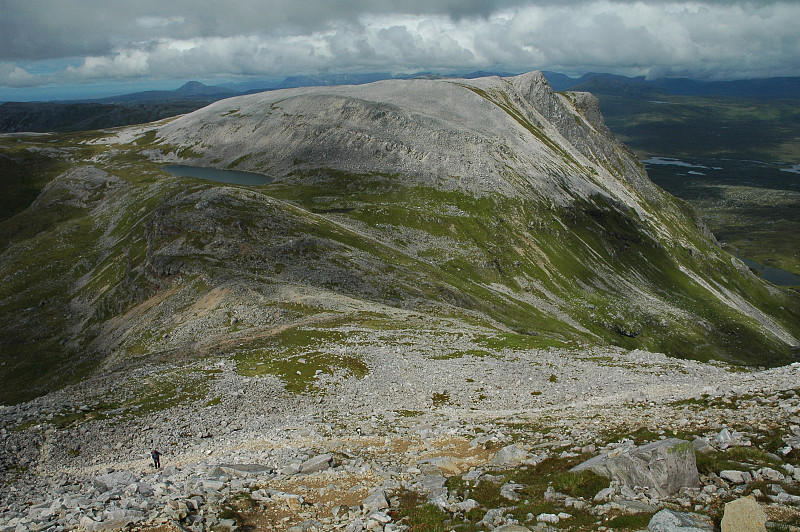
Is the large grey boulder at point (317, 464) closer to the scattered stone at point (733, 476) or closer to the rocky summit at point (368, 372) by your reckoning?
the rocky summit at point (368, 372)

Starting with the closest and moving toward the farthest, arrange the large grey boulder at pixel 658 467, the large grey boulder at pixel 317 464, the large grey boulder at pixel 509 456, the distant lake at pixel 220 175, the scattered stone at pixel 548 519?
the scattered stone at pixel 548 519 → the large grey boulder at pixel 658 467 → the large grey boulder at pixel 509 456 → the large grey boulder at pixel 317 464 → the distant lake at pixel 220 175

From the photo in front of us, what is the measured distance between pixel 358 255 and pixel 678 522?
74.6 metres

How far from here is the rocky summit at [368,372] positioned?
649 inches

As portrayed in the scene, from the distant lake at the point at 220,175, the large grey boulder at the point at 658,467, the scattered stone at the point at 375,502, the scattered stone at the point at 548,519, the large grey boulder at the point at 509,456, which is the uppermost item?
the distant lake at the point at 220,175

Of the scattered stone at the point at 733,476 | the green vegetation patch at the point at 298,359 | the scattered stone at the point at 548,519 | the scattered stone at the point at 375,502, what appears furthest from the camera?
the green vegetation patch at the point at 298,359

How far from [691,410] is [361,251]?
227 feet

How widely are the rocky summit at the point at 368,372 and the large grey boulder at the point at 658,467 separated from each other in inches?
2.5

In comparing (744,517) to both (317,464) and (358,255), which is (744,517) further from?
(358,255)

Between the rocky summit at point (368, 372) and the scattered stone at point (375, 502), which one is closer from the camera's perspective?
the rocky summit at point (368, 372)

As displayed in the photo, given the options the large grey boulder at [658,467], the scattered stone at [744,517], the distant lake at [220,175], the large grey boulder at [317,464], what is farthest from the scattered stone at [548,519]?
the distant lake at [220,175]

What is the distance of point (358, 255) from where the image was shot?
279ft

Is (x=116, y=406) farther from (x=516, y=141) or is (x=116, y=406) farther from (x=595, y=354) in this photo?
(x=516, y=141)

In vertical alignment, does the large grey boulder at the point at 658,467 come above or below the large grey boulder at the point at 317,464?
above

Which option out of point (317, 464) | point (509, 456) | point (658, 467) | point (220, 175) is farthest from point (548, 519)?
point (220, 175)
